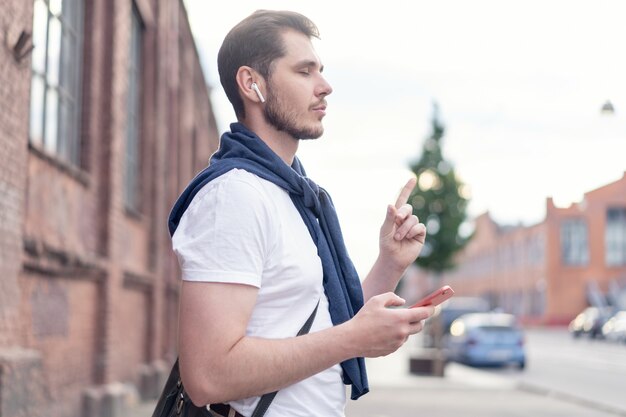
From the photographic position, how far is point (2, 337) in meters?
6.45

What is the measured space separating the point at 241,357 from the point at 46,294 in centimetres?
688

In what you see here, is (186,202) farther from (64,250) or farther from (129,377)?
(129,377)

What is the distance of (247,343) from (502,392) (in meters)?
15.2

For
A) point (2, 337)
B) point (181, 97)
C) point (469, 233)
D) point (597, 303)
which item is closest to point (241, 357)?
point (2, 337)

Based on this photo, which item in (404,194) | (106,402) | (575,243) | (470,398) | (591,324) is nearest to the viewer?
(404,194)

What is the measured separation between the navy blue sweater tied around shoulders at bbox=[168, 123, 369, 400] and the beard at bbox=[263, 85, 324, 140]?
0.07 meters

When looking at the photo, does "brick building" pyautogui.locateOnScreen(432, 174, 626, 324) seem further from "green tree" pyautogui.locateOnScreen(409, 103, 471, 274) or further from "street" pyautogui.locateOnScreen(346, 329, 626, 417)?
"street" pyautogui.locateOnScreen(346, 329, 626, 417)

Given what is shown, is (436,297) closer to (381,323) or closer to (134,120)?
(381,323)

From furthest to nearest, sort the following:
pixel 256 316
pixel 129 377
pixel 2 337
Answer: pixel 129 377 < pixel 2 337 < pixel 256 316

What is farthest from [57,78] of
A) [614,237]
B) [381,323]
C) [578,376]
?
[614,237]

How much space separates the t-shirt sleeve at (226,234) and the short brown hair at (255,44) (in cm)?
32

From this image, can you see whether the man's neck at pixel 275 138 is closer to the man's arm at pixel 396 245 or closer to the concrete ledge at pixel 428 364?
the man's arm at pixel 396 245

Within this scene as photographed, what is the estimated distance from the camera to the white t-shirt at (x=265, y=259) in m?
1.99

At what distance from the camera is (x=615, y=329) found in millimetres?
40094
